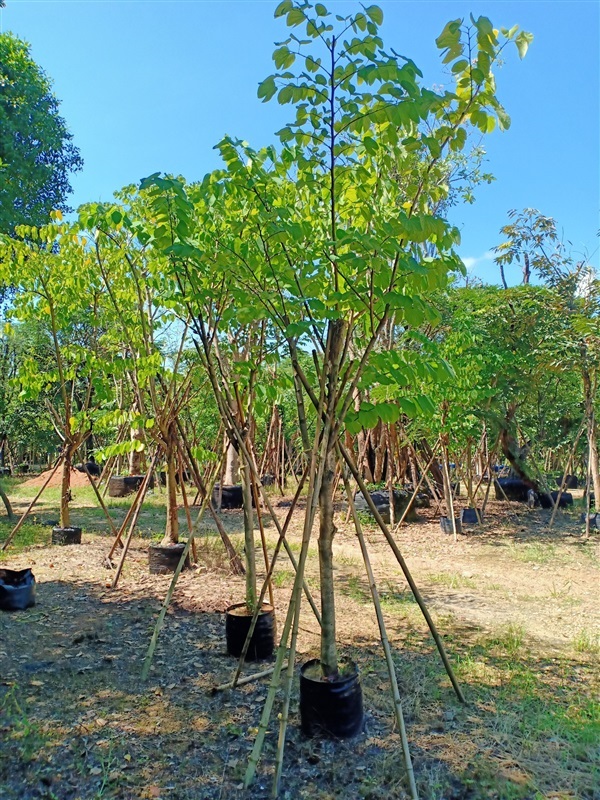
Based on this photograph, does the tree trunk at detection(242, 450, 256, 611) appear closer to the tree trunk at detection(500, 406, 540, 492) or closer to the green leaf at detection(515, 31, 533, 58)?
the green leaf at detection(515, 31, 533, 58)

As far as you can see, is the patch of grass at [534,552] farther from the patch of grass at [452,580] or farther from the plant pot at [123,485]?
the plant pot at [123,485]

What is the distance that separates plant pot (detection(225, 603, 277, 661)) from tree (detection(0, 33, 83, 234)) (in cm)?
806

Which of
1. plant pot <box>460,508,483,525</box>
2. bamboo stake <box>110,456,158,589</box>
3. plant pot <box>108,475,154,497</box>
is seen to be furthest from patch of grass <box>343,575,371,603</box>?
plant pot <box>108,475,154,497</box>

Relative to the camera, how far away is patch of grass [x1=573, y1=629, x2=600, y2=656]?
13.1 feet

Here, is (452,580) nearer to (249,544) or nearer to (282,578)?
(282,578)

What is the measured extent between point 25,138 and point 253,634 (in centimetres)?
1056

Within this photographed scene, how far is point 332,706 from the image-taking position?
8.89 feet

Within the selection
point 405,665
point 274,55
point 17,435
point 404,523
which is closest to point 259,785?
point 405,665

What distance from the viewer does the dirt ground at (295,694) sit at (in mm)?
2449

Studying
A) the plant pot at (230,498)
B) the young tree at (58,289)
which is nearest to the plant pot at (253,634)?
the young tree at (58,289)

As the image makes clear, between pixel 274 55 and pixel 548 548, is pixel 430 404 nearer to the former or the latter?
pixel 274 55

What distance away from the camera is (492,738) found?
9.00ft

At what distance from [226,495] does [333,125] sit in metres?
10.5

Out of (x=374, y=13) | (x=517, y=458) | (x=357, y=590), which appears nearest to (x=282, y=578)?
(x=357, y=590)
